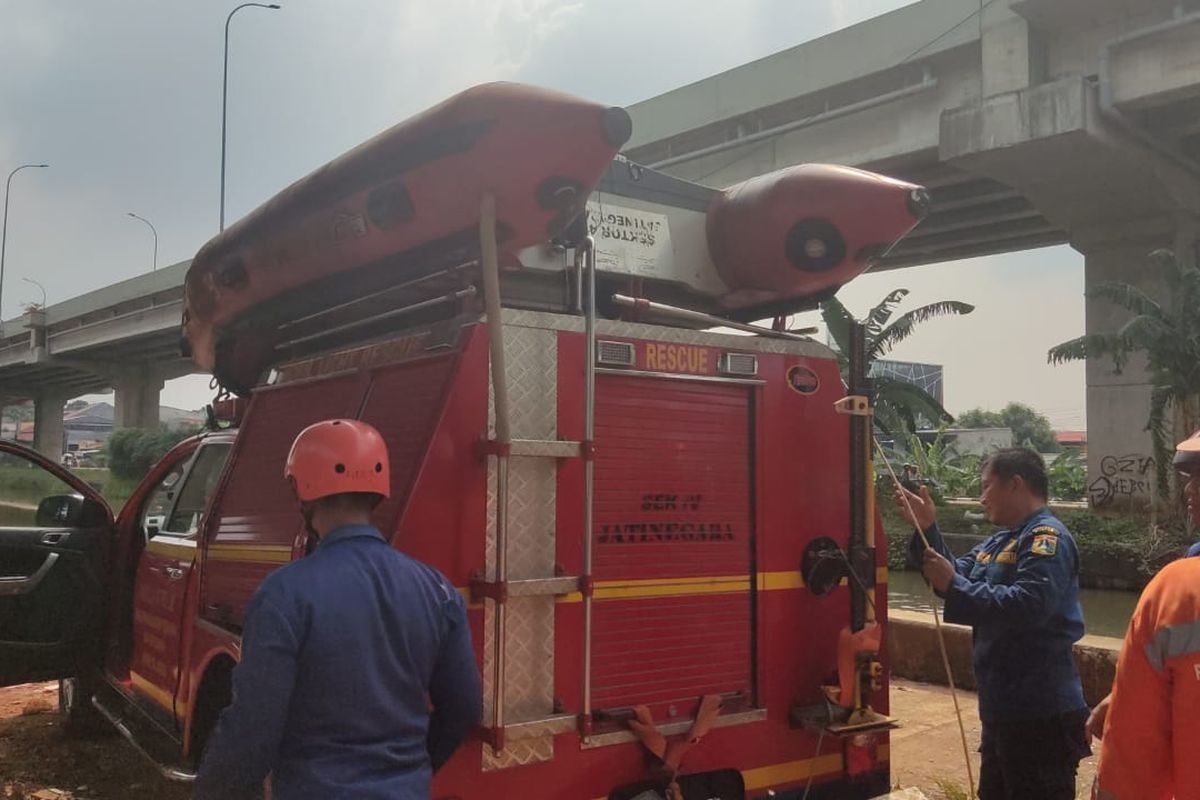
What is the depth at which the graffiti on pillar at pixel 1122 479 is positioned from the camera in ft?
64.6

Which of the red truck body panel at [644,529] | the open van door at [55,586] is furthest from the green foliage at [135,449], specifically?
the red truck body panel at [644,529]

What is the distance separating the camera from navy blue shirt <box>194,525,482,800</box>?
2.09m

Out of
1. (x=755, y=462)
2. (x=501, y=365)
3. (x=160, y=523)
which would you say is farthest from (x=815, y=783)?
(x=160, y=523)

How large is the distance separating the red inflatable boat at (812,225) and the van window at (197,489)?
8.73ft

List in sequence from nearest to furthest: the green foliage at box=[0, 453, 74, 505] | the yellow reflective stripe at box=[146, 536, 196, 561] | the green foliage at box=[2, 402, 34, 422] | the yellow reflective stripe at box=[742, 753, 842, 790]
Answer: the yellow reflective stripe at box=[742, 753, 842, 790]
the yellow reflective stripe at box=[146, 536, 196, 561]
the green foliage at box=[0, 453, 74, 505]
the green foliage at box=[2, 402, 34, 422]

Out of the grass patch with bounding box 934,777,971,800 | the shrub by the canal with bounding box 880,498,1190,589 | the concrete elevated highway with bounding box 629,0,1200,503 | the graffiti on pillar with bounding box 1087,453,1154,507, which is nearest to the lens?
the grass patch with bounding box 934,777,971,800

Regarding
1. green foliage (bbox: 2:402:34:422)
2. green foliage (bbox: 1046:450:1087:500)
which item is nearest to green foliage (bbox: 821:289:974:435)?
green foliage (bbox: 1046:450:1087:500)

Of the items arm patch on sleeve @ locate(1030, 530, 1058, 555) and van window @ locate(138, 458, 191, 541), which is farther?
van window @ locate(138, 458, 191, 541)

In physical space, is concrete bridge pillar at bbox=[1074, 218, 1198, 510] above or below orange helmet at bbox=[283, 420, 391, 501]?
above

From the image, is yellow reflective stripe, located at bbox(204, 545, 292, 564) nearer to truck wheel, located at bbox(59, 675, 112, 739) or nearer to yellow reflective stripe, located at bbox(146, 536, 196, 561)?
yellow reflective stripe, located at bbox(146, 536, 196, 561)

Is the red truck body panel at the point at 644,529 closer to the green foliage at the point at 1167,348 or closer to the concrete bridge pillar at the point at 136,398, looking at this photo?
the green foliage at the point at 1167,348

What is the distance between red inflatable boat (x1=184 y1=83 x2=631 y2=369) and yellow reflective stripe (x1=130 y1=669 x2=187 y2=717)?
1.88 metres

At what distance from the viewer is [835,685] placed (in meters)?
3.79

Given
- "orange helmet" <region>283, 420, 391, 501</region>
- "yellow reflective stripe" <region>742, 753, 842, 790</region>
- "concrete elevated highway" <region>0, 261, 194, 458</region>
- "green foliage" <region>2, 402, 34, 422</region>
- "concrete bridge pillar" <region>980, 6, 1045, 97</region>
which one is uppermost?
"green foliage" <region>2, 402, 34, 422</region>
